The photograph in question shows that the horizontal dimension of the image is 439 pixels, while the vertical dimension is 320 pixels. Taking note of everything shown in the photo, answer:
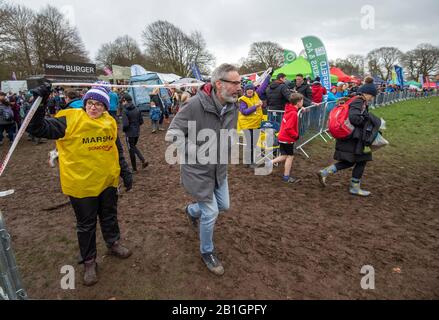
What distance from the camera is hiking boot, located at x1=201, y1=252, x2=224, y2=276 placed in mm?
2906

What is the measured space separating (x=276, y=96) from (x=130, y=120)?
12.2 feet

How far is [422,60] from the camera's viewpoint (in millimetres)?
53750

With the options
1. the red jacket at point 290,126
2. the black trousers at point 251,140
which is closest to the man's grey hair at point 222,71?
the red jacket at point 290,126

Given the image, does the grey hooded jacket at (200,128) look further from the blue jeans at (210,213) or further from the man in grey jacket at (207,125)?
the blue jeans at (210,213)

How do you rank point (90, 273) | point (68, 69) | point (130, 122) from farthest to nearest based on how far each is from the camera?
point (68, 69)
point (130, 122)
point (90, 273)

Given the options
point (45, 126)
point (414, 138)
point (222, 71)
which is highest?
point (222, 71)

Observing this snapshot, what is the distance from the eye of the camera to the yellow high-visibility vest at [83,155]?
104 inches

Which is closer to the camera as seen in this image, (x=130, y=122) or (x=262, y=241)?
(x=262, y=241)

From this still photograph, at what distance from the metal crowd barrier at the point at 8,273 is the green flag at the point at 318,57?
12482 mm

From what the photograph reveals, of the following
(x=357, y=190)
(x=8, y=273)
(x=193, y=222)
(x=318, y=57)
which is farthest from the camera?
(x=318, y=57)

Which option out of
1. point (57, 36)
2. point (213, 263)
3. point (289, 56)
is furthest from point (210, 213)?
point (57, 36)

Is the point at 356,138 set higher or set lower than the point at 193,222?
higher

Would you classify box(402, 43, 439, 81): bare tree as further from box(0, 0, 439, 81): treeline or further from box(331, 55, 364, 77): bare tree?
box(331, 55, 364, 77): bare tree

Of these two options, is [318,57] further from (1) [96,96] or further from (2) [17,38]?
(2) [17,38]
